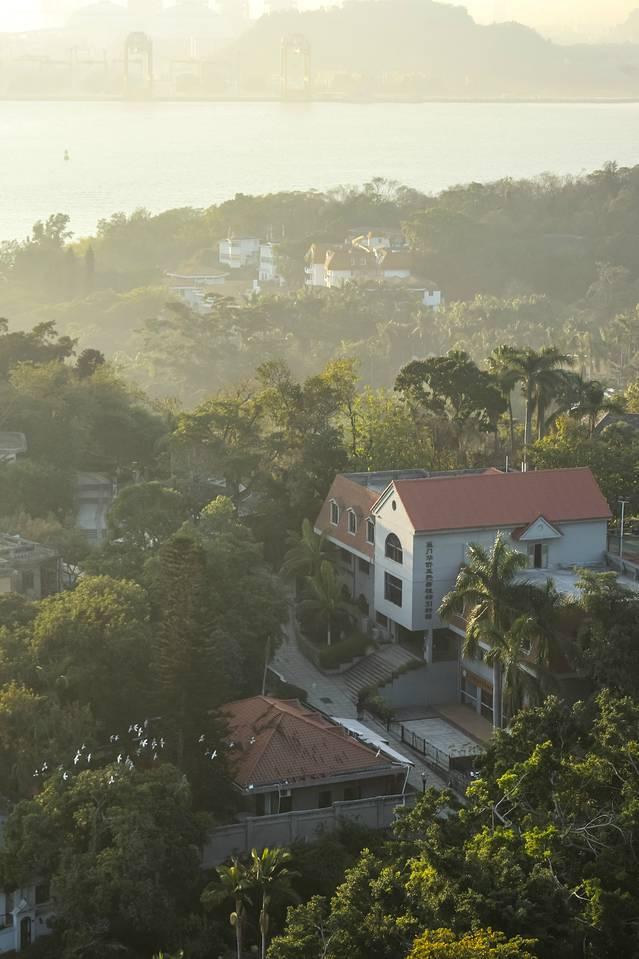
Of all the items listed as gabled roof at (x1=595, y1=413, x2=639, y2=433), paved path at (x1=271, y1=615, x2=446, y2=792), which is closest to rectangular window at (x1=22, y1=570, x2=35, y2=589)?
paved path at (x1=271, y1=615, x2=446, y2=792)

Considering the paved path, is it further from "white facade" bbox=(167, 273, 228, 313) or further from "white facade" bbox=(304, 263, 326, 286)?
"white facade" bbox=(304, 263, 326, 286)

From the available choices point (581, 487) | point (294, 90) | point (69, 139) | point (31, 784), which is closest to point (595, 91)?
point (294, 90)

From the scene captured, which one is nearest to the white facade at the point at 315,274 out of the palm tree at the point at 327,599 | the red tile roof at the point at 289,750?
the palm tree at the point at 327,599

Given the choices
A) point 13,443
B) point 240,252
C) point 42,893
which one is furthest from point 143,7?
point 42,893

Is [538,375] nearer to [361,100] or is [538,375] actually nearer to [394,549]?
[394,549]

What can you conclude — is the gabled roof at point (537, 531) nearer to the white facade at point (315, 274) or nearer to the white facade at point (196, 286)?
the white facade at point (196, 286)

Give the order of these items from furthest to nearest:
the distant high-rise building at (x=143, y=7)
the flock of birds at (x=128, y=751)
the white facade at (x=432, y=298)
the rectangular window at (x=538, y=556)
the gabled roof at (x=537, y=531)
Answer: the distant high-rise building at (x=143, y=7), the white facade at (x=432, y=298), the rectangular window at (x=538, y=556), the gabled roof at (x=537, y=531), the flock of birds at (x=128, y=751)
